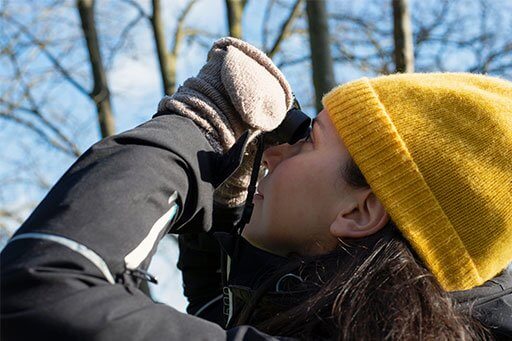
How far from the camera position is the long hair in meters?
1.24

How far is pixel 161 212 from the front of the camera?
1212 mm

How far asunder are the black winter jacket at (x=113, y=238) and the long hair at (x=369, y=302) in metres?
0.14

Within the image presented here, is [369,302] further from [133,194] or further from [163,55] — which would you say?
[163,55]

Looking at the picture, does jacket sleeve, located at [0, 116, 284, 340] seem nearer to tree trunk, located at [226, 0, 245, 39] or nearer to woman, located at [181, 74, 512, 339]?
woman, located at [181, 74, 512, 339]

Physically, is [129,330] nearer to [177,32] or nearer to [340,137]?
[340,137]

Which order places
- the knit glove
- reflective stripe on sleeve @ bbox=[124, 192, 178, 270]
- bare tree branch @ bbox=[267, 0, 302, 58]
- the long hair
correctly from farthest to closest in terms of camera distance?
bare tree branch @ bbox=[267, 0, 302, 58]
the knit glove
the long hair
reflective stripe on sleeve @ bbox=[124, 192, 178, 270]

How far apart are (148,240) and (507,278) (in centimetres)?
86

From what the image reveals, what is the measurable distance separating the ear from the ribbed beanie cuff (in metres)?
0.05

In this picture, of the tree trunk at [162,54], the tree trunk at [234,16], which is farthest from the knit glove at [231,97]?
the tree trunk at [162,54]

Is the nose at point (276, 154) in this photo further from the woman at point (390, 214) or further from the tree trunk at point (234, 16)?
the tree trunk at point (234, 16)

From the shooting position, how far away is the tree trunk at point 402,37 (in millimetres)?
3348

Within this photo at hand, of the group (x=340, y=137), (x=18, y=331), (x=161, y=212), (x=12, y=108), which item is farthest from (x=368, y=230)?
(x=12, y=108)

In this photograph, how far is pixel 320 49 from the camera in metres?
3.57

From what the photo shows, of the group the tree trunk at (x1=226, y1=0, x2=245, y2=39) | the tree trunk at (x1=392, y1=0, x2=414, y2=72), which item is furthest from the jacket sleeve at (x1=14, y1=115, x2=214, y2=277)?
the tree trunk at (x1=226, y1=0, x2=245, y2=39)
